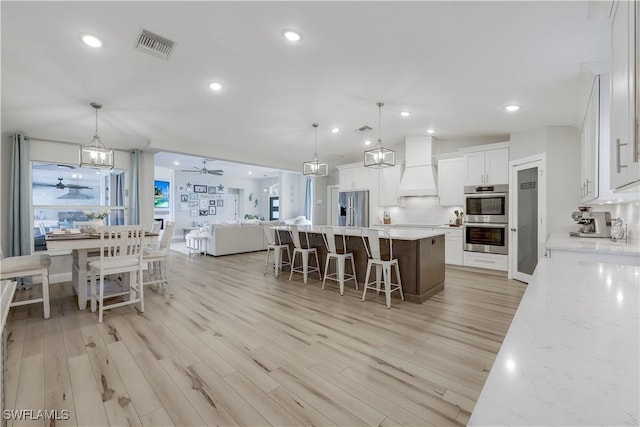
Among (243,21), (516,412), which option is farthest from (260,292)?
(516,412)

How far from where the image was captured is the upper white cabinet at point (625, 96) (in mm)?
1084

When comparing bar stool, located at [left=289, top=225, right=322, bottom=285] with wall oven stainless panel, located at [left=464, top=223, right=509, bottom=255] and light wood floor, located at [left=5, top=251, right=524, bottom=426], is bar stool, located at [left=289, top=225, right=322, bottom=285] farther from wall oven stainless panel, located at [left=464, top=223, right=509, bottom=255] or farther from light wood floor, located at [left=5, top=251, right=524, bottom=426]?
wall oven stainless panel, located at [left=464, top=223, right=509, bottom=255]

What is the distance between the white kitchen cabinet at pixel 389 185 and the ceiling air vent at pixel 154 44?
525 centimetres

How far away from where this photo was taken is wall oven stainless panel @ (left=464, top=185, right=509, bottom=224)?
514 centimetres

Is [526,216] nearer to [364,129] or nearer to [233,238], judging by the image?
[364,129]

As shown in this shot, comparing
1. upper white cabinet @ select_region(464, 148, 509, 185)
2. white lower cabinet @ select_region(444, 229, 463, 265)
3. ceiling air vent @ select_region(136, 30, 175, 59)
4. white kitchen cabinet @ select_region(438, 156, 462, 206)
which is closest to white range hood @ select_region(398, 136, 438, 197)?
white kitchen cabinet @ select_region(438, 156, 462, 206)

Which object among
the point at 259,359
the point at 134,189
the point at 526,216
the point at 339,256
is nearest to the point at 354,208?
the point at 339,256

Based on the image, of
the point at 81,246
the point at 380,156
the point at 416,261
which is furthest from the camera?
the point at 380,156

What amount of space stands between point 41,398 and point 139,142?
4592 mm

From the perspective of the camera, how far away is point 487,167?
5.41 m

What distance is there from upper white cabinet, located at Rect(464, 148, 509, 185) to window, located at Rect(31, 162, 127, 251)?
6674 mm

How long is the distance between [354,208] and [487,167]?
3165mm

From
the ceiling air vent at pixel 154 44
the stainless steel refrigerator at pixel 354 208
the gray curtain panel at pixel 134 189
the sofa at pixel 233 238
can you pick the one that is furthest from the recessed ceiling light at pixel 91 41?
the stainless steel refrigerator at pixel 354 208

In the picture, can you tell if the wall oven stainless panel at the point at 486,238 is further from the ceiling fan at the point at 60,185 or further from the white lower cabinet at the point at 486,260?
the ceiling fan at the point at 60,185
